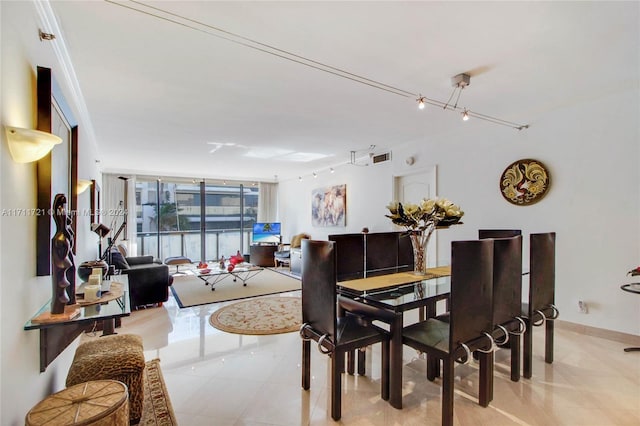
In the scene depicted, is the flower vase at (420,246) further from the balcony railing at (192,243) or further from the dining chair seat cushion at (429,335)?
the balcony railing at (192,243)

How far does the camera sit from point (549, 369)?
8.28ft

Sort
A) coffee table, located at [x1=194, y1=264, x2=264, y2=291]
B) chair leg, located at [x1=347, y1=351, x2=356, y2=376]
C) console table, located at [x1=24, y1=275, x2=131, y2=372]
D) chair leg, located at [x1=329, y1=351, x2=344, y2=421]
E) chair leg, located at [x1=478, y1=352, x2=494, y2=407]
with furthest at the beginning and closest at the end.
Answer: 1. coffee table, located at [x1=194, y1=264, x2=264, y2=291]
2. chair leg, located at [x1=347, y1=351, x2=356, y2=376]
3. chair leg, located at [x1=478, y1=352, x2=494, y2=407]
4. chair leg, located at [x1=329, y1=351, x2=344, y2=421]
5. console table, located at [x1=24, y1=275, x2=131, y2=372]

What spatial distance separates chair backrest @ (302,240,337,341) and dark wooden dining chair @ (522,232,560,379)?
1650 mm

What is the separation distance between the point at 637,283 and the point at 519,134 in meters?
1.93

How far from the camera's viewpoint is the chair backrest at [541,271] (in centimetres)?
238

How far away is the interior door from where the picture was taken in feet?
15.2

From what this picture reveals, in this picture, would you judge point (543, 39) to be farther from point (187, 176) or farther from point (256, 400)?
point (187, 176)

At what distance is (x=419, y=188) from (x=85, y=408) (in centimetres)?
464

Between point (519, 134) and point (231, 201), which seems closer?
point (519, 134)

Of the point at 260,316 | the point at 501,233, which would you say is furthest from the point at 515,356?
the point at 260,316

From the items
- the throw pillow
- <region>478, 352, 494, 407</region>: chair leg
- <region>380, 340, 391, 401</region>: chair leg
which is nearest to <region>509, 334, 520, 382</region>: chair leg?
<region>478, 352, 494, 407</region>: chair leg

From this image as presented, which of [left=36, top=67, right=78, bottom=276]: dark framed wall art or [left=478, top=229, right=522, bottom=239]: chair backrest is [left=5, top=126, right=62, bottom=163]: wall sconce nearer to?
[left=36, top=67, right=78, bottom=276]: dark framed wall art

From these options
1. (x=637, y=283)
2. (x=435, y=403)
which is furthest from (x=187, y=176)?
(x=637, y=283)

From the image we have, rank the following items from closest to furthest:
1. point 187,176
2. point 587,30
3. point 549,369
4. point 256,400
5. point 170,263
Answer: point 587,30 < point 256,400 < point 549,369 < point 170,263 < point 187,176
